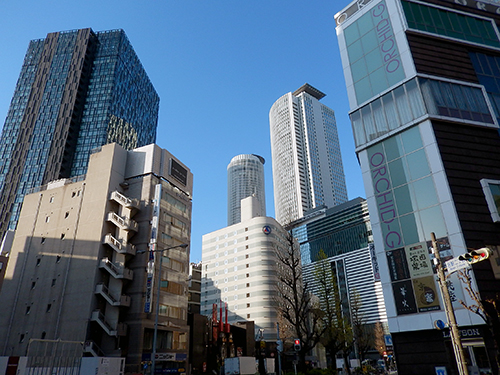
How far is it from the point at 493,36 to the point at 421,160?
2256cm

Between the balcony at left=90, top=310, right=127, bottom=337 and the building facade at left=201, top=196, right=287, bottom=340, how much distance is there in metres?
44.8

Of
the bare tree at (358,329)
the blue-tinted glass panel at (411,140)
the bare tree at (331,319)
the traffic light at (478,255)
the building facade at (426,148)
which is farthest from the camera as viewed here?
the bare tree at (358,329)

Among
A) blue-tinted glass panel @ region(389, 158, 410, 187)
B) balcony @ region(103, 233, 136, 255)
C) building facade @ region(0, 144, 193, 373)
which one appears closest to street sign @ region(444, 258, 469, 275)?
blue-tinted glass panel @ region(389, 158, 410, 187)

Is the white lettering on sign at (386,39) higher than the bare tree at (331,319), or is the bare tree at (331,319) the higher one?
the white lettering on sign at (386,39)

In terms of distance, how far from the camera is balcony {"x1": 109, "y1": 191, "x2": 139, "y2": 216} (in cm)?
5259

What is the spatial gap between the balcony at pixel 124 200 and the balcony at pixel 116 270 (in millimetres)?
8128

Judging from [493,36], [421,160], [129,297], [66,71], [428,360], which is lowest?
[428,360]

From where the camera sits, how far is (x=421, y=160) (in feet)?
111

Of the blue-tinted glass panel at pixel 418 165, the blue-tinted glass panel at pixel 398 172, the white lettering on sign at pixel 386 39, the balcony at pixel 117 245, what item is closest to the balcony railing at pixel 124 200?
the balcony at pixel 117 245

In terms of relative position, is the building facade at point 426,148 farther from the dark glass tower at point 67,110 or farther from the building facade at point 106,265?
the dark glass tower at point 67,110

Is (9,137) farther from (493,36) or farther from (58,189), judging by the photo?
(493,36)

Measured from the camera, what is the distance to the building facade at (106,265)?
47.0 metres

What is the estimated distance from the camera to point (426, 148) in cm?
3366

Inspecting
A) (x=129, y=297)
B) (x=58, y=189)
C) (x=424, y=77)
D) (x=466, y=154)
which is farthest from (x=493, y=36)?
(x=58, y=189)
